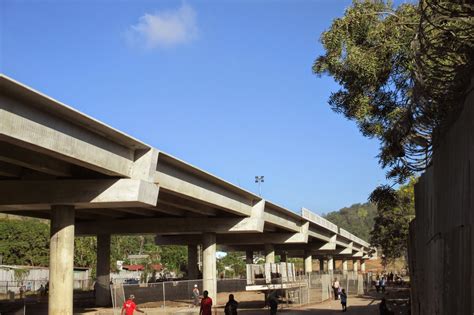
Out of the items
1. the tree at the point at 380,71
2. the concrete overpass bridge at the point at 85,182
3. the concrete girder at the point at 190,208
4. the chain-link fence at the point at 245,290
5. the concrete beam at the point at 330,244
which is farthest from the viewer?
the concrete beam at the point at 330,244

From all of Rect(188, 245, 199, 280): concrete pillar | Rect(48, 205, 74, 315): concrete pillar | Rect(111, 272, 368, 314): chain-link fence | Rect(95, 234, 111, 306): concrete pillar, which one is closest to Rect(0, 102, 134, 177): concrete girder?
Rect(48, 205, 74, 315): concrete pillar

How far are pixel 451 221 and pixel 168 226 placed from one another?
3055cm

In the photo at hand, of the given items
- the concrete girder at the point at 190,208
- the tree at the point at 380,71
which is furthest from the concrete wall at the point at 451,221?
the concrete girder at the point at 190,208

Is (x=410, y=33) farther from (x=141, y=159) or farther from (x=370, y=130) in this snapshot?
(x=141, y=159)

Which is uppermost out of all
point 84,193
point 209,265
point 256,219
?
point 84,193

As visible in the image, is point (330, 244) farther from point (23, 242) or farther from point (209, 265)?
point (23, 242)

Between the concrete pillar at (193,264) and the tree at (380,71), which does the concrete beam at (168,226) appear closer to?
the concrete pillar at (193,264)

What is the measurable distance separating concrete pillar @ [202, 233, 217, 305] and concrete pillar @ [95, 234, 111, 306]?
21.9 feet

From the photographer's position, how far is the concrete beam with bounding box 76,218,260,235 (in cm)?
3806

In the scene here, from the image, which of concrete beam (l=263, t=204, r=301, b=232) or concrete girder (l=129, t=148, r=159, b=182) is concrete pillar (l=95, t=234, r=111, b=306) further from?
concrete girder (l=129, t=148, r=159, b=182)

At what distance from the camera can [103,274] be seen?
39312 millimetres

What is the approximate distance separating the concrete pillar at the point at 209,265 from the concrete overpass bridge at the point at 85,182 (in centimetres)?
6

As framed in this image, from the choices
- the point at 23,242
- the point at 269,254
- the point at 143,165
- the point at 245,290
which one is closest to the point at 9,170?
the point at 143,165

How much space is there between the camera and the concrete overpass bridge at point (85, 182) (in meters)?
16.3
